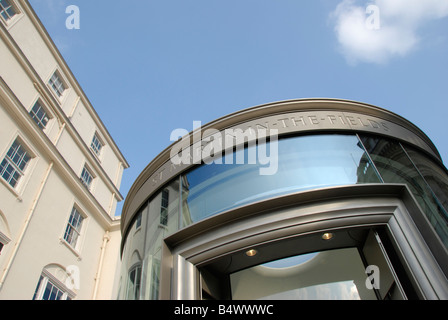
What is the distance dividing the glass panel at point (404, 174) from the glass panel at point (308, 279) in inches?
41.1

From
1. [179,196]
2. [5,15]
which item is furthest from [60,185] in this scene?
[179,196]

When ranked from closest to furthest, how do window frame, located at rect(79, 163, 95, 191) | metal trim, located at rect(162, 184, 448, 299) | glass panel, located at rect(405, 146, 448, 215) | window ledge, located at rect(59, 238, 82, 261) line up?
1. metal trim, located at rect(162, 184, 448, 299)
2. glass panel, located at rect(405, 146, 448, 215)
3. window ledge, located at rect(59, 238, 82, 261)
4. window frame, located at rect(79, 163, 95, 191)

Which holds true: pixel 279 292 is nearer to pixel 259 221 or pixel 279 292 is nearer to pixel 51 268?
pixel 259 221

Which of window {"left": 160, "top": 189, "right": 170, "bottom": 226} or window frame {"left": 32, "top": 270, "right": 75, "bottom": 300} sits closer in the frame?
window {"left": 160, "top": 189, "right": 170, "bottom": 226}

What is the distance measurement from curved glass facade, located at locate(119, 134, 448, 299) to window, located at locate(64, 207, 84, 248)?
38.7 feet

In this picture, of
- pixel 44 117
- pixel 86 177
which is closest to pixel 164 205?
pixel 44 117

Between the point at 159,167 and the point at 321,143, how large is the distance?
311cm

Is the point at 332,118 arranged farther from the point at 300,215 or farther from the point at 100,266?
the point at 100,266

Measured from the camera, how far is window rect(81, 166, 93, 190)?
59.8ft

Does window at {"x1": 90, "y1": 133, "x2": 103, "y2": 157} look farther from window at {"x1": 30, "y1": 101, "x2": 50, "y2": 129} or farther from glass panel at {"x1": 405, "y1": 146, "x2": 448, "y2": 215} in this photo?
glass panel at {"x1": 405, "y1": 146, "x2": 448, "y2": 215}

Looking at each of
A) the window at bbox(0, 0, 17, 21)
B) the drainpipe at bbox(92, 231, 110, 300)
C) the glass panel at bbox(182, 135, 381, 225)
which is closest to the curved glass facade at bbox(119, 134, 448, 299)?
the glass panel at bbox(182, 135, 381, 225)

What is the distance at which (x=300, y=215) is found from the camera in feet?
13.5

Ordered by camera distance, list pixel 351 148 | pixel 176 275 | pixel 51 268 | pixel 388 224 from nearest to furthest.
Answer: pixel 388 224 → pixel 176 275 → pixel 351 148 → pixel 51 268

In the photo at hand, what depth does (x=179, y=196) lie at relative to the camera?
17.2 feet
